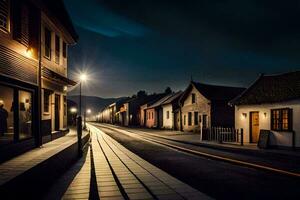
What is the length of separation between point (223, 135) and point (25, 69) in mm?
16992

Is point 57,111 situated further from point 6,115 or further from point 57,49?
point 6,115

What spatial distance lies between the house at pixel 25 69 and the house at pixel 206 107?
21.9 m

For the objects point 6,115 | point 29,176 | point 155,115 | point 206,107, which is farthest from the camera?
point 155,115

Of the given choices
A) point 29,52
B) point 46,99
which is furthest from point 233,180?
point 46,99

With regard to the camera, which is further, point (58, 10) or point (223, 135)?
point (223, 135)

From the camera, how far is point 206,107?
1330 inches

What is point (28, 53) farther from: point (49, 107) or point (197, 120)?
point (197, 120)

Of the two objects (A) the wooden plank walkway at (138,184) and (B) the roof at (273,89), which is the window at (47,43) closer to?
(A) the wooden plank walkway at (138,184)

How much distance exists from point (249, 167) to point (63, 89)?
12027 millimetres

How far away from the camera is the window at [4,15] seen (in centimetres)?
857

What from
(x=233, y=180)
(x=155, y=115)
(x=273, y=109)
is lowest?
(x=233, y=180)

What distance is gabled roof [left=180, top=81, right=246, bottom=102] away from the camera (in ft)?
111

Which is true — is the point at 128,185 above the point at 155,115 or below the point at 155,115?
below

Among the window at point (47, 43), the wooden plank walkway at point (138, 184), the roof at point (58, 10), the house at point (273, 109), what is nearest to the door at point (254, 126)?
the house at point (273, 109)
